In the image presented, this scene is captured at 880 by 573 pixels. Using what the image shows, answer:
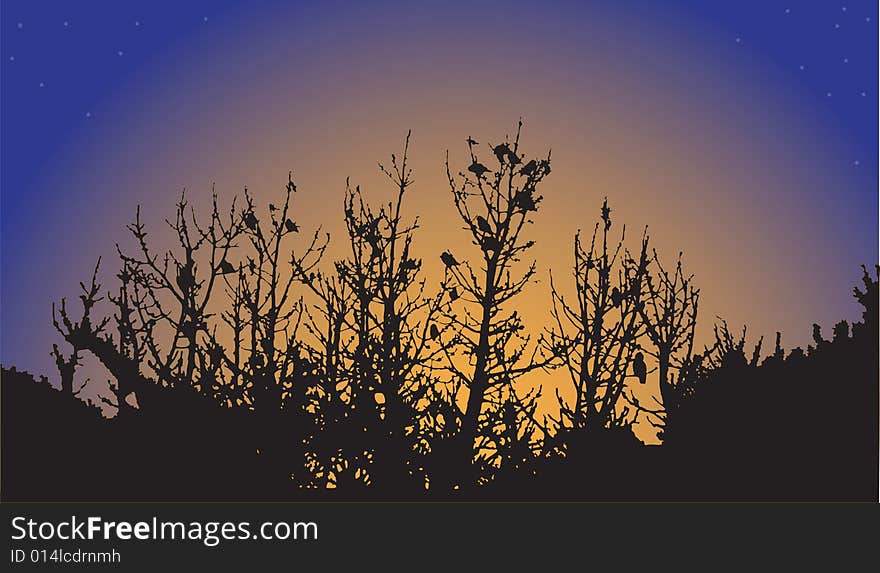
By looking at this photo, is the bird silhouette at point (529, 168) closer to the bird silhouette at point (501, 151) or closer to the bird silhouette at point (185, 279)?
the bird silhouette at point (501, 151)

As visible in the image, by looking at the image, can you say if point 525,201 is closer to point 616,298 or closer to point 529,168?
point 529,168

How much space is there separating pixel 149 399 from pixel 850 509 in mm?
7321

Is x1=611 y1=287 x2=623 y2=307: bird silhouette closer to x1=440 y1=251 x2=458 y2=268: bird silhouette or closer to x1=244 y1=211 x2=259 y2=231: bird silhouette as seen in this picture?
x1=440 y1=251 x2=458 y2=268: bird silhouette

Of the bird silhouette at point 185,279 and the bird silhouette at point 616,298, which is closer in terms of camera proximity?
the bird silhouette at point 185,279

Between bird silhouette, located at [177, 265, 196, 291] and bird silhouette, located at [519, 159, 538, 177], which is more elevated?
bird silhouette, located at [519, 159, 538, 177]

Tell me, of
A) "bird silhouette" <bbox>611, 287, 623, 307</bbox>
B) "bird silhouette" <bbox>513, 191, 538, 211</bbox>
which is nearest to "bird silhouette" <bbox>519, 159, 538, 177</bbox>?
"bird silhouette" <bbox>513, 191, 538, 211</bbox>

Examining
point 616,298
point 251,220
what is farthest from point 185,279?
point 616,298

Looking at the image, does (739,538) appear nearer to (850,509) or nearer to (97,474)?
(850,509)

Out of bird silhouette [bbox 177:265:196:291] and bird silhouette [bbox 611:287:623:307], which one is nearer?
bird silhouette [bbox 177:265:196:291]

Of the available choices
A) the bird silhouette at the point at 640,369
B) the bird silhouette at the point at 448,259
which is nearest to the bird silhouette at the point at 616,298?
the bird silhouette at the point at 640,369

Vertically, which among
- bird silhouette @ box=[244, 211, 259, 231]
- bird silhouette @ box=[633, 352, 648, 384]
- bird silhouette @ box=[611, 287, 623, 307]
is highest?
bird silhouette @ box=[244, 211, 259, 231]

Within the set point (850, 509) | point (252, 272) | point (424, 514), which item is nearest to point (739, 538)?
point (850, 509)

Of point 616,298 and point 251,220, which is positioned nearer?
point 251,220

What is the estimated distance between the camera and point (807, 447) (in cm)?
930
